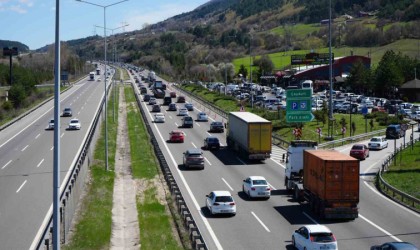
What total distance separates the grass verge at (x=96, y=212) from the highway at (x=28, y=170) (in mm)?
1710

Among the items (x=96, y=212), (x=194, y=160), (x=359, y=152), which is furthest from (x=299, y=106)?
(x=96, y=212)

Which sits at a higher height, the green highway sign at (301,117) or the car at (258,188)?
the green highway sign at (301,117)

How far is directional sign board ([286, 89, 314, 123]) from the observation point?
49812mm

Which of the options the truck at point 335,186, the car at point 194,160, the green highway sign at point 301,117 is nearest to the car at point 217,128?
the green highway sign at point 301,117

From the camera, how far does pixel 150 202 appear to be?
34.8 meters

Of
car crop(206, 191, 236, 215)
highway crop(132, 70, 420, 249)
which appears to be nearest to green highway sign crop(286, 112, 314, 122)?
highway crop(132, 70, 420, 249)

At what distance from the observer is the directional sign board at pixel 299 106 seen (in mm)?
49812

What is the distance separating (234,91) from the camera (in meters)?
126

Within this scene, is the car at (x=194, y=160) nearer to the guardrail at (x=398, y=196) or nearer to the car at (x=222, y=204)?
the guardrail at (x=398, y=196)

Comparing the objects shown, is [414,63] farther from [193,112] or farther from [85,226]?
[85,226]

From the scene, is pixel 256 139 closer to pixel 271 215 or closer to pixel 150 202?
pixel 150 202

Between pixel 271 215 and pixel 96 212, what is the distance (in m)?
8.68

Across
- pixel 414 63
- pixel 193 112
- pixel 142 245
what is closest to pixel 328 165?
pixel 142 245

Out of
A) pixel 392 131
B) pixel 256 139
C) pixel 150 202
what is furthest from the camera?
pixel 392 131
